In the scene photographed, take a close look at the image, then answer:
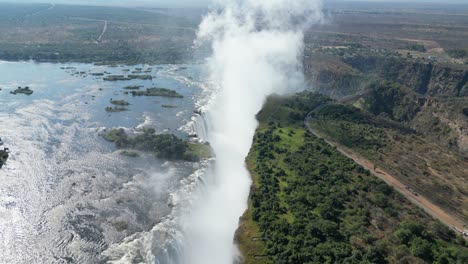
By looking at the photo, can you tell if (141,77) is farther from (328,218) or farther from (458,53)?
(458,53)

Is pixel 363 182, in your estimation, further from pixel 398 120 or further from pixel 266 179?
pixel 398 120

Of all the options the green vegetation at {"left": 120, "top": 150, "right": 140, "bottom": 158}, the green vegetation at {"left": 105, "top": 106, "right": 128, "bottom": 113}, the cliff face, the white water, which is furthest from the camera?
the green vegetation at {"left": 105, "top": 106, "right": 128, "bottom": 113}

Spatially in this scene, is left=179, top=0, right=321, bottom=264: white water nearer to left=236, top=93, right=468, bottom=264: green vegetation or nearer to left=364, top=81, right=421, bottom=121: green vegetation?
left=236, top=93, right=468, bottom=264: green vegetation

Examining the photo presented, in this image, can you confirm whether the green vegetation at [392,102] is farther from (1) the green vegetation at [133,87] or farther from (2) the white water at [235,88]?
(1) the green vegetation at [133,87]

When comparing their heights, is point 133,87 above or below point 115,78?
above

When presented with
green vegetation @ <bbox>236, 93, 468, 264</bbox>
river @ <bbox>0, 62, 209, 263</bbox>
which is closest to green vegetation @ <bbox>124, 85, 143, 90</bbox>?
river @ <bbox>0, 62, 209, 263</bbox>

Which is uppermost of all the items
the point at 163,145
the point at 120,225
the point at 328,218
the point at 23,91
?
the point at 328,218

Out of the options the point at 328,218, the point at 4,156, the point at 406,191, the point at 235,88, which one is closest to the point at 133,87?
the point at 235,88

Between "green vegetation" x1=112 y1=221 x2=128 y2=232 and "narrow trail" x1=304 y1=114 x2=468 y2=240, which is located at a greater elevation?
"narrow trail" x1=304 y1=114 x2=468 y2=240
